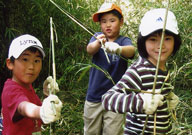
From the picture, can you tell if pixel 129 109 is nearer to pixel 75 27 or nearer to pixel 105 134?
pixel 105 134

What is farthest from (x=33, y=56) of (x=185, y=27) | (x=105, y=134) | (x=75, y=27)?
(x=75, y=27)

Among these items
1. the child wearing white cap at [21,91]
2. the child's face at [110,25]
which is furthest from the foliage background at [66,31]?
the child wearing white cap at [21,91]

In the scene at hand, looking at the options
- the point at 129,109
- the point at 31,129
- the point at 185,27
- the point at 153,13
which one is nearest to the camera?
the point at 129,109

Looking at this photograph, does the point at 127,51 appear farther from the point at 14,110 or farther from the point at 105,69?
the point at 14,110

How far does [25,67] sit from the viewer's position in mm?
1336

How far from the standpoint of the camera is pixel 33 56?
1370mm

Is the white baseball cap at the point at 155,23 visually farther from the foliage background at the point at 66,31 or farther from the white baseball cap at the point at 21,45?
the foliage background at the point at 66,31

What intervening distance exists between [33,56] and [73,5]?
2044mm

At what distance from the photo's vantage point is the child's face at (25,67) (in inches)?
52.5

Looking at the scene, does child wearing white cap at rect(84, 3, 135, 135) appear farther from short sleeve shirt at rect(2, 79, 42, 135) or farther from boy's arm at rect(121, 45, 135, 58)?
short sleeve shirt at rect(2, 79, 42, 135)

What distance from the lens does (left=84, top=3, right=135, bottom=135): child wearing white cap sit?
6.25 feet

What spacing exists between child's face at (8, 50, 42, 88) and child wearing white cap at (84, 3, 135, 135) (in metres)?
0.60

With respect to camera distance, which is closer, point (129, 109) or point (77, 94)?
point (129, 109)

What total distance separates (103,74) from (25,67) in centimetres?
74
